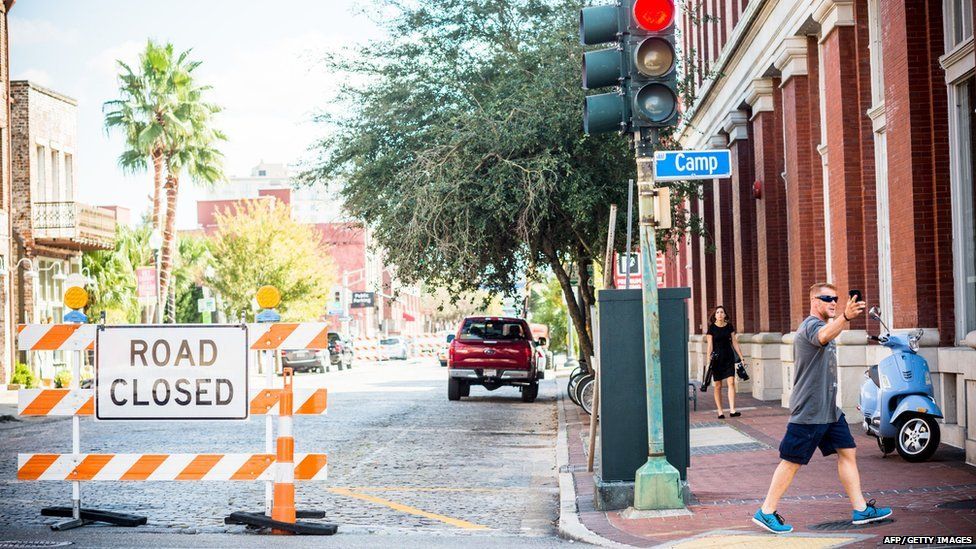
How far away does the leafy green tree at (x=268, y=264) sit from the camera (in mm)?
62812

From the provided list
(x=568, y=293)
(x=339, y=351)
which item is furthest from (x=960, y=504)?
(x=339, y=351)

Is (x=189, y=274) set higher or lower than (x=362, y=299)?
higher

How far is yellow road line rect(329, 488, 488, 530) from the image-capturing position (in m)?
9.63

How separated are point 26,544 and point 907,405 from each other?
305 inches

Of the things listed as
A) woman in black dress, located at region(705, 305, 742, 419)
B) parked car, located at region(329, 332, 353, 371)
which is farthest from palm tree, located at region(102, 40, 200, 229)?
woman in black dress, located at region(705, 305, 742, 419)

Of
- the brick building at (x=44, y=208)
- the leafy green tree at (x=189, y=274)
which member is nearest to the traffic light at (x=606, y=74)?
the brick building at (x=44, y=208)

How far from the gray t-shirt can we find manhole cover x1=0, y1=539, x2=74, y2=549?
512cm

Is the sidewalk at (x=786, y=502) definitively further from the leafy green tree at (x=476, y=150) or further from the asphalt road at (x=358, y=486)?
the leafy green tree at (x=476, y=150)

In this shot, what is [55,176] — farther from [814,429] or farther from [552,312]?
[552,312]

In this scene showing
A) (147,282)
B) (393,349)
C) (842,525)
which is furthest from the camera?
(393,349)

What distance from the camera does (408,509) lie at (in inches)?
413

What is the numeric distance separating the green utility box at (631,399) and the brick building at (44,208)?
1076 inches

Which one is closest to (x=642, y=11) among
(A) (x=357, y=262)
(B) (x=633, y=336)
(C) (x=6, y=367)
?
(B) (x=633, y=336)

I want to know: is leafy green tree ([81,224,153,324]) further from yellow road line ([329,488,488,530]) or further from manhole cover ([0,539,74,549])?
manhole cover ([0,539,74,549])
